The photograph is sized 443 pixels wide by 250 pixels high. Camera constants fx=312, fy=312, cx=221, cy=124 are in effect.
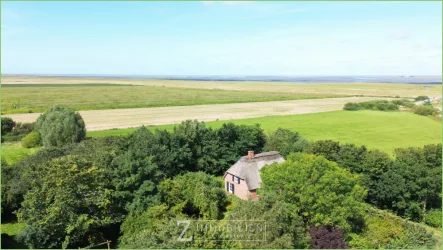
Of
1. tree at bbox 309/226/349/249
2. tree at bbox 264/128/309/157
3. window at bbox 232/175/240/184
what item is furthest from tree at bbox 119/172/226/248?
tree at bbox 264/128/309/157

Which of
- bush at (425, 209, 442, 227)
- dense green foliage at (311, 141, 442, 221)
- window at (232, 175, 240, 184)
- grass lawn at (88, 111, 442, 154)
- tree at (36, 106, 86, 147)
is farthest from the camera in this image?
grass lawn at (88, 111, 442, 154)

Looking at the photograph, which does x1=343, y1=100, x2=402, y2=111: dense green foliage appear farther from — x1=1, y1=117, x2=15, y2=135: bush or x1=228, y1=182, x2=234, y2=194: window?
x1=1, y1=117, x2=15, y2=135: bush

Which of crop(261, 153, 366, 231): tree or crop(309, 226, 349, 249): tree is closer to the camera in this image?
crop(309, 226, 349, 249): tree

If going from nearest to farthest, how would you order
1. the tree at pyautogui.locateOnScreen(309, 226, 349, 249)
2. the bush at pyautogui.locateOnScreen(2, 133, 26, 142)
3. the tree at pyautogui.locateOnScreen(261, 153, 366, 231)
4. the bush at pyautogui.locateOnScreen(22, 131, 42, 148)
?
1. the tree at pyautogui.locateOnScreen(309, 226, 349, 249)
2. the tree at pyautogui.locateOnScreen(261, 153, 366, 231)
3. the bush at pyautogui.locateOnScreen(22, 131, 42, 148)
4. the bush at pyautogui.locateOnScreen(2, 133, 26, 142)

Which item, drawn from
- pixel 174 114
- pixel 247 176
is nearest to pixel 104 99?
pixel 174 114

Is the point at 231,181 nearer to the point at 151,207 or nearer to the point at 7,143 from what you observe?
the point at 151,207

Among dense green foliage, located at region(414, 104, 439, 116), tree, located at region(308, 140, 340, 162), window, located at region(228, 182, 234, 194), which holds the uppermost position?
dense green foliage, located at region(414, 104, 439, 116)

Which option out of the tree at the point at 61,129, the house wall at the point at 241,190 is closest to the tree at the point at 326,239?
the house wall at the point at 241,190

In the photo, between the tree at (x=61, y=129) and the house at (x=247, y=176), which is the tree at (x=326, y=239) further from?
the tree at (x=61, y=129)
